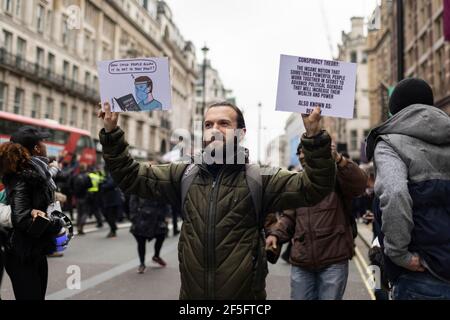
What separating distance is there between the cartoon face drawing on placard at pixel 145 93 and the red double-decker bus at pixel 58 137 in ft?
51.5

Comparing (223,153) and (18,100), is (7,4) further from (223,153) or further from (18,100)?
(18,100)

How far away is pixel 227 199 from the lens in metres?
2.11

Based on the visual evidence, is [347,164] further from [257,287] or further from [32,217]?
[32,217]

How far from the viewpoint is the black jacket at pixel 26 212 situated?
10.7 ft

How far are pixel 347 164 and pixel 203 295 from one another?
170 cm

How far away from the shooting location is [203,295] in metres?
2.06

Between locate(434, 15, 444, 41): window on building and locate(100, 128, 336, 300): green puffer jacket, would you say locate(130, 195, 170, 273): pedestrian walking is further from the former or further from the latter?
locate(434, 15, 444, 41): window on building

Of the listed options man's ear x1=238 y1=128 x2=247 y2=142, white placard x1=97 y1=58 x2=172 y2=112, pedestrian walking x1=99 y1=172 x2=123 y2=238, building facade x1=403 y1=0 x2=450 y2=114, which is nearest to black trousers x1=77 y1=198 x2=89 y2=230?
pedestrian walking x1=99 y1=172 x2=123 y2=238

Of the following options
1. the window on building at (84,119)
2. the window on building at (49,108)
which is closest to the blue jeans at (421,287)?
the window on building at (49,108)

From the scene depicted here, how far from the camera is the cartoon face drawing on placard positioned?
7.91ft

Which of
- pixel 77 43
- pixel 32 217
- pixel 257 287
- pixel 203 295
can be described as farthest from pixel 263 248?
pixel 77 43

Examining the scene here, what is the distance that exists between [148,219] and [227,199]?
5369 millimetres

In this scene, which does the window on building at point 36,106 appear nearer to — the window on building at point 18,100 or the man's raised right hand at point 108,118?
the window on building at point 18,100

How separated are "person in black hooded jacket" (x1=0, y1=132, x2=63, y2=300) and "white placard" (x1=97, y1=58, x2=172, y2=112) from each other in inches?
51.8
